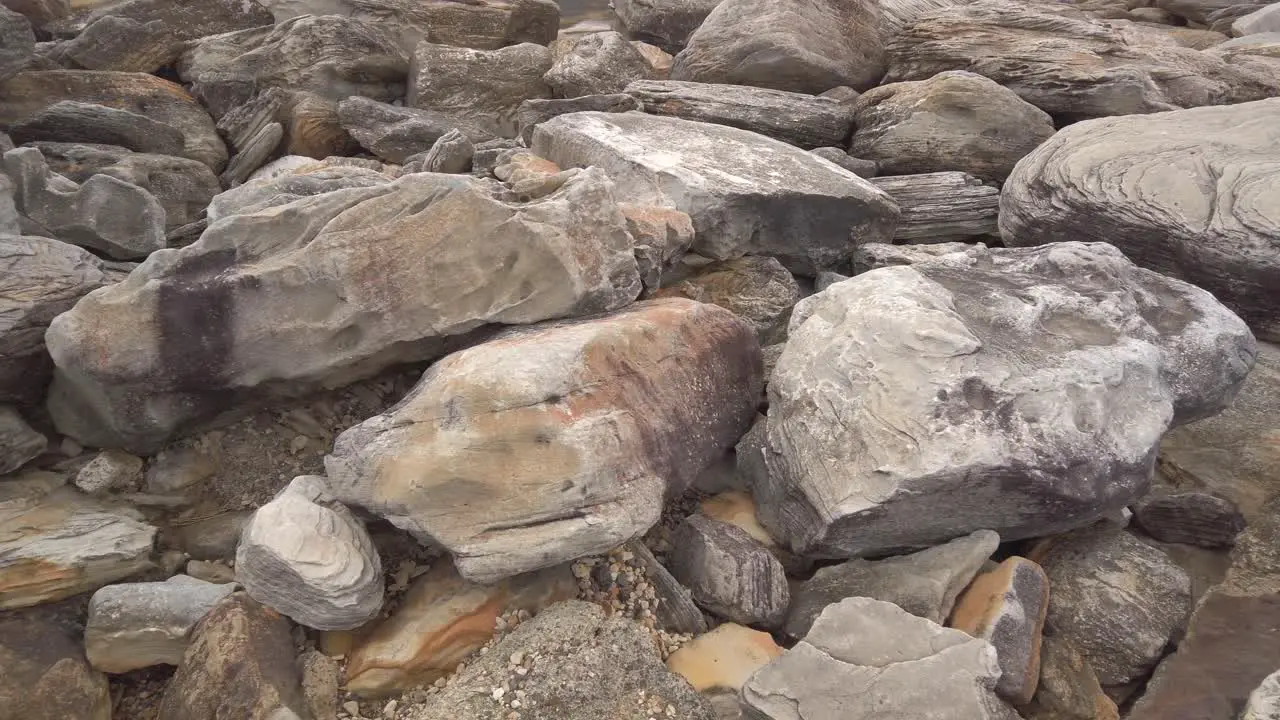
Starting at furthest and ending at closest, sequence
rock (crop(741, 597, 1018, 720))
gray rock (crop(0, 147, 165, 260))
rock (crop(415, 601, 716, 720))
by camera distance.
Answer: gray rock (crop(0, 147, 165, 260))
rock (crop(415, 601, 716, 720))
rock (crop(741, 597, 1018, 720))

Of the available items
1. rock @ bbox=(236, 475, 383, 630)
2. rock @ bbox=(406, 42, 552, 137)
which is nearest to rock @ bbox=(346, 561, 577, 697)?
rock @ bbox=(236, 475, 383, 630)

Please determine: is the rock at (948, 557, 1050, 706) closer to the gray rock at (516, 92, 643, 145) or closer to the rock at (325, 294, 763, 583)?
the rock at (325, 294, 763, 583)

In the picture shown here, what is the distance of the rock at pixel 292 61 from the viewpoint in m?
6.26

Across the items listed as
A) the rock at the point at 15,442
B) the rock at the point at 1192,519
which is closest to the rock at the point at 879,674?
the rock at the point at 1192,519

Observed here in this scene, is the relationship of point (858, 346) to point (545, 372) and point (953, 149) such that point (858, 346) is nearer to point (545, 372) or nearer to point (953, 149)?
point (545, 372)

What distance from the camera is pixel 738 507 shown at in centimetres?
348

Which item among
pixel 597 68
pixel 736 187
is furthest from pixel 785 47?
pixel 736 187

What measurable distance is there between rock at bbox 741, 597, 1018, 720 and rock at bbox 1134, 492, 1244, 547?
4.59ft

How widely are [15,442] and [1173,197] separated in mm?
5309

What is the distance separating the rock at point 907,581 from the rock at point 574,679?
63 cm

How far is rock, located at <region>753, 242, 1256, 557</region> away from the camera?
9.31 feet

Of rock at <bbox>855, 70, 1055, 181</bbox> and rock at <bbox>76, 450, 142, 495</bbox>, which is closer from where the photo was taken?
rock at <bbox>76, 450, 142, 495</bbox>

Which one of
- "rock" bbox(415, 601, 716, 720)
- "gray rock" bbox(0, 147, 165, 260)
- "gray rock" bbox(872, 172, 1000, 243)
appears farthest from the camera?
"gray rock" bbox(872, 172, 1000, 243)

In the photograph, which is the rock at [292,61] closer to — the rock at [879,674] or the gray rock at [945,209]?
Answer: the gray rock at [945,209]
